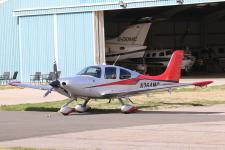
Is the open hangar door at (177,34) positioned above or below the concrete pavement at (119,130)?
above

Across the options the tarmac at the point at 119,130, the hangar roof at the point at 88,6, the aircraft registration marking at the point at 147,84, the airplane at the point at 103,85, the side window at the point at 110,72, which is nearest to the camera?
the tarmac at the point at 119,130

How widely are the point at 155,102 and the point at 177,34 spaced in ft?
136

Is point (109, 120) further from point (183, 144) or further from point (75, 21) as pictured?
point (75, 21)

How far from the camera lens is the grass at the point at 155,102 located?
23281 millimetres

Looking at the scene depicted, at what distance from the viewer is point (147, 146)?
501 inches

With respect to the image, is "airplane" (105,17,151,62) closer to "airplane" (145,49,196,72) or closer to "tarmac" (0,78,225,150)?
"airplane" (145,49,196,72)

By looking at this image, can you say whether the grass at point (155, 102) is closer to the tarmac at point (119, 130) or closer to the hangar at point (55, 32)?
the tarmac at point (119, 130)

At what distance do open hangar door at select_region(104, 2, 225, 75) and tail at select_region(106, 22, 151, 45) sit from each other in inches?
3.4

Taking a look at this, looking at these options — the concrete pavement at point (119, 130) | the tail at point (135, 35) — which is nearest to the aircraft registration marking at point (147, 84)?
the concrete pavement at point (119, 130)

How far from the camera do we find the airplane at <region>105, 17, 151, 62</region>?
51406 millimetres

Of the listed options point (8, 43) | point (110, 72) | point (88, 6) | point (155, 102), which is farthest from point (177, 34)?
point (110, 72)

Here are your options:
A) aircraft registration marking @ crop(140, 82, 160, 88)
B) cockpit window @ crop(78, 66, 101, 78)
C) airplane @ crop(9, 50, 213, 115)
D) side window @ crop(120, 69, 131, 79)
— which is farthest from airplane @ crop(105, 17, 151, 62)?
cockpit window @ crop(78, 66, 101, 78)

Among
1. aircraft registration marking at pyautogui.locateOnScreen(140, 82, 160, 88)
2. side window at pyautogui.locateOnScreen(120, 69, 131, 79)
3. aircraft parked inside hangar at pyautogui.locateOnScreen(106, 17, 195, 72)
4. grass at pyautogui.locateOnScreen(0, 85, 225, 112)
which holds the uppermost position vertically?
aircraft parked inside hangar at pyautogui.locateOnScreen(106, 17, 195, 72)

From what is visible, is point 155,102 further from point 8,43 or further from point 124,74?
point 8,43
